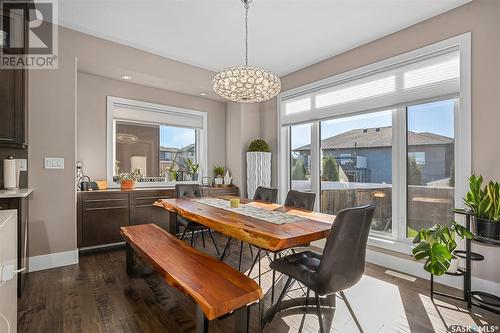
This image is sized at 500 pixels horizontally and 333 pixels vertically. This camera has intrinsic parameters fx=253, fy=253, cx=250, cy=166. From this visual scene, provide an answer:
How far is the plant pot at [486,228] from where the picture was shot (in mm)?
2068

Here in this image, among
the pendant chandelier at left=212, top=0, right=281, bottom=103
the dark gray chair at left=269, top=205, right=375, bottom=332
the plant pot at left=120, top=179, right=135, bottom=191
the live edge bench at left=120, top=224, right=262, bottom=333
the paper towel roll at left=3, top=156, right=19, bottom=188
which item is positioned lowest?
the live edge bench at left=120, top=224, right=262, bottom=333

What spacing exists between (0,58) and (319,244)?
4.39 m

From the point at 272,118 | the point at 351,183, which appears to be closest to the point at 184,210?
the point at 351,183

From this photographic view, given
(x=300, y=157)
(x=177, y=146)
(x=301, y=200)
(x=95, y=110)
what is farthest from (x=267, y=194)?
(x=95, y=110)

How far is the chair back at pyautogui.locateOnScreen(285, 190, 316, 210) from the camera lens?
9.33 ft

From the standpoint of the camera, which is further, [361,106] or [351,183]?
[351,183]

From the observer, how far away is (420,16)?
2.84 m

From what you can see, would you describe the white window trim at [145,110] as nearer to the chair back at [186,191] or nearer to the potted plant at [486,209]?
the chair back at [186,191]

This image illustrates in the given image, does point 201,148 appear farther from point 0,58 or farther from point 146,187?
point 0,58

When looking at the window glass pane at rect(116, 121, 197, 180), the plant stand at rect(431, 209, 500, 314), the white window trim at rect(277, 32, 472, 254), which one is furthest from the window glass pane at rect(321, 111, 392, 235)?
the window glass pane at rect(116, 121, 197, 180)

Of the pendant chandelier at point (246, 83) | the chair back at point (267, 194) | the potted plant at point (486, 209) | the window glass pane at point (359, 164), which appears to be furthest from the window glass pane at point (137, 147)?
the potted plant at point (486, 209)

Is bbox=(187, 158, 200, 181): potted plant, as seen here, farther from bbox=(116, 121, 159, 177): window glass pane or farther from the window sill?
the window sill

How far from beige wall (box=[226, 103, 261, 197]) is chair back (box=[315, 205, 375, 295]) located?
3307mm

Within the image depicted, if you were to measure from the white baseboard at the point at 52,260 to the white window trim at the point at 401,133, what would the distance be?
10.6 ft
